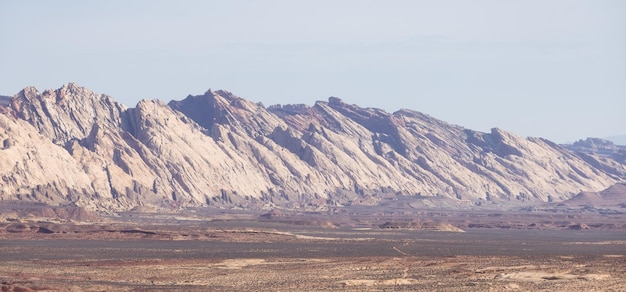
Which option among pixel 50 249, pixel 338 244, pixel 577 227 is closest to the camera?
pixel 50 249

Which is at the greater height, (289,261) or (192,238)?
(192,238)

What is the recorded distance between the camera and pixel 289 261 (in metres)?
76.2

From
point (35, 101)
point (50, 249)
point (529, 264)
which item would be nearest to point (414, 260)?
point (529, 264)

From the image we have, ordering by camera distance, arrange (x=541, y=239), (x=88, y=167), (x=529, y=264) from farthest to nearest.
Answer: (x=88, y=167) → (x=541, y=239) → (x=529, y=264)

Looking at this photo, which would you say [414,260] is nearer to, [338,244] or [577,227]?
[338,244]

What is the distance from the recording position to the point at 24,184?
Answer: 16025 centimetres

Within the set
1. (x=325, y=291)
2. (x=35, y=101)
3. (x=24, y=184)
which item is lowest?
(x=325, y=291)

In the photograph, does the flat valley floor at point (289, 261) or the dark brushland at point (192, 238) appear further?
the dark brushland at point (192, 238)

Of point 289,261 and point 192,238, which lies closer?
point 289,261

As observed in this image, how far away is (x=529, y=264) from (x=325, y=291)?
23.3 meters

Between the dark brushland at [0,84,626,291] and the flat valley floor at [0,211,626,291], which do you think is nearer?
the flat valley floor at [0,211,626,291]

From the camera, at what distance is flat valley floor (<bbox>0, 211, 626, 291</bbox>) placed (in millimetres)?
58188

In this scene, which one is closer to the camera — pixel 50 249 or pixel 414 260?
pixel 414 260

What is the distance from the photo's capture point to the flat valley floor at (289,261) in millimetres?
58188
